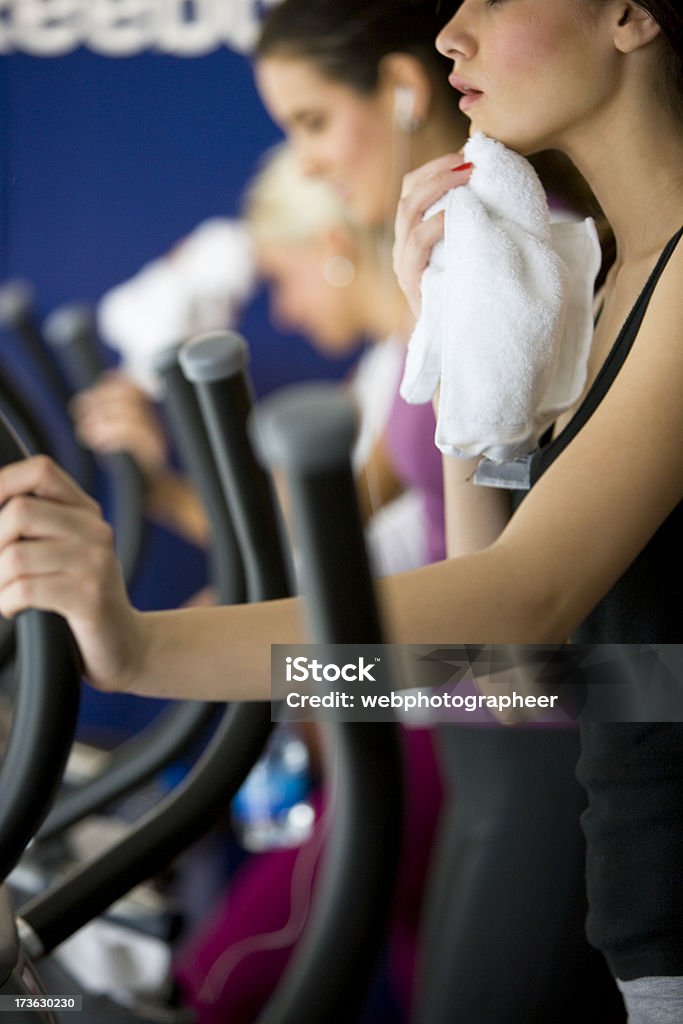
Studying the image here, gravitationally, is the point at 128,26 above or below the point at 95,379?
above

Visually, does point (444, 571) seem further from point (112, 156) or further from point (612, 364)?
point (112, 156)

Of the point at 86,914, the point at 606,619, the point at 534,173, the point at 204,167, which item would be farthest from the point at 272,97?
the point at 86,914

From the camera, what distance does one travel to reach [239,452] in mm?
739

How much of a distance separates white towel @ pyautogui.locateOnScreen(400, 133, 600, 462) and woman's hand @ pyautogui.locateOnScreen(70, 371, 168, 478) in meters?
0.59

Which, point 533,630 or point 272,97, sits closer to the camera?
point 533,630

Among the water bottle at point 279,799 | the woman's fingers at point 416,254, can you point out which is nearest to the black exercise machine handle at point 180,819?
the woman's fingers at point 416,254

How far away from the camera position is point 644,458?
2.00 ft

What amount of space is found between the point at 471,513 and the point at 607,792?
0.20 metres

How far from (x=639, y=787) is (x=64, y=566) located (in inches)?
15.8

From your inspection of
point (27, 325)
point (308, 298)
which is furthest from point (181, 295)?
point (27, 325)

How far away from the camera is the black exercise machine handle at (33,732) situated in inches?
23.8

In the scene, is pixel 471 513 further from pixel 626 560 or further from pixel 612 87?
pixel 612 87

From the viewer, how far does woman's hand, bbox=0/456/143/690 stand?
56 centimetres

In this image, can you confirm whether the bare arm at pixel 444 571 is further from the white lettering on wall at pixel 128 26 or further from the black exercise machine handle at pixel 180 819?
the white lettering on wall at pixel 128 26
